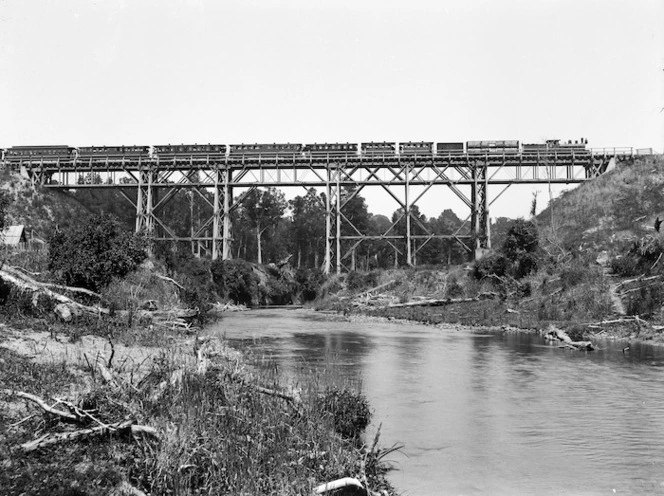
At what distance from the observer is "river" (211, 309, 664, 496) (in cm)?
907

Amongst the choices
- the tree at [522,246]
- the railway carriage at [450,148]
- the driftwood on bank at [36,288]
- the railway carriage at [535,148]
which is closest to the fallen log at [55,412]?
the driftwood on bank at [36,288]

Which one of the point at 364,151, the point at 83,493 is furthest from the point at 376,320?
the point at 83,493

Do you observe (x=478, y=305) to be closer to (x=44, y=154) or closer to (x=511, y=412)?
(x=511, y=412)

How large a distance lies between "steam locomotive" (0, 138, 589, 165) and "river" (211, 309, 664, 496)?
39549mm

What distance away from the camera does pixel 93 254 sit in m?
25.5

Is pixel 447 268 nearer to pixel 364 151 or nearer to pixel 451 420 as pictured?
Answer: pixel 364 151

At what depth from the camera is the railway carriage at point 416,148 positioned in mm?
62125

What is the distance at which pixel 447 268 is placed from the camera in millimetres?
53906

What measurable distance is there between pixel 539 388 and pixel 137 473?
11.4 meters

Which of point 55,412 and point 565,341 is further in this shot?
point 565,341

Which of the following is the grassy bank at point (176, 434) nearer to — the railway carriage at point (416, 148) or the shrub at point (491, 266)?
the shrub at point (491, 266)

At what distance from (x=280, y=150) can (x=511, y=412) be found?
5330cm

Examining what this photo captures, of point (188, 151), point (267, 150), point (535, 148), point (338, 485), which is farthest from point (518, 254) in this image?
point (188, 151)

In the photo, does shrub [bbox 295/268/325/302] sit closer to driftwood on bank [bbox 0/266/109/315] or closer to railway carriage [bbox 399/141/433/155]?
railway carriage [bbox 399/141/433/155]
